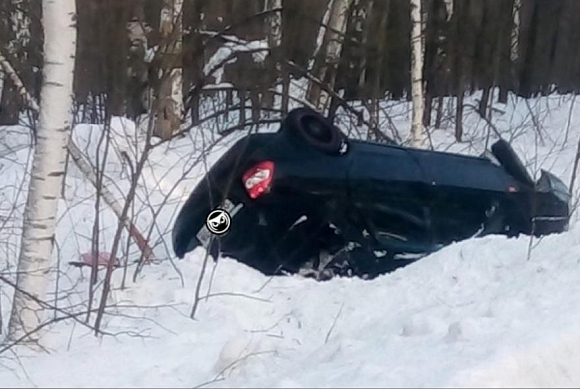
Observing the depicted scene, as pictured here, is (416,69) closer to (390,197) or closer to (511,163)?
(511,163)

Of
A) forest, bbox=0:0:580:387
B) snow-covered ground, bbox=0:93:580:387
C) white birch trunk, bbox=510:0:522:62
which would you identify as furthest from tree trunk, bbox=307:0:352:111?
white birch trunk, bbox=510:0:522:62

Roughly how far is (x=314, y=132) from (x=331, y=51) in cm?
796

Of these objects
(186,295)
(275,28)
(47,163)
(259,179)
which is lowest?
(186,295)

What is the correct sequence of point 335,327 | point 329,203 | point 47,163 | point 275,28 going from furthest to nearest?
point 275,28 → point 329,203 → point 335,327 → point 47,163

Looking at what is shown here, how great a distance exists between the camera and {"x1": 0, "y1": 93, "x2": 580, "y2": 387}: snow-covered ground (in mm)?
4469

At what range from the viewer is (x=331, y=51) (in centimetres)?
1426

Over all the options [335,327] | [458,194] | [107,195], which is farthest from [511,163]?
[107,195]

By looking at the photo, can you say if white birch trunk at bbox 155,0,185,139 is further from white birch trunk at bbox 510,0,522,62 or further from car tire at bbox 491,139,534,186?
white birch trunk at bbox 510,0,522,62

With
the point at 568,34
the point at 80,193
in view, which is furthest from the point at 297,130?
the point at 568,34

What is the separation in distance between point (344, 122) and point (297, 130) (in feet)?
20.7

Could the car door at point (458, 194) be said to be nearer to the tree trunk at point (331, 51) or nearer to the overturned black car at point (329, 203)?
the overturned black car at point (329, 203)

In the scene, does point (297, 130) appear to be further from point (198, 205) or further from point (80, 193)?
point (80, 193)

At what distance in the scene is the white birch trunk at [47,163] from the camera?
5094mm

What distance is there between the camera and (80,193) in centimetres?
933
